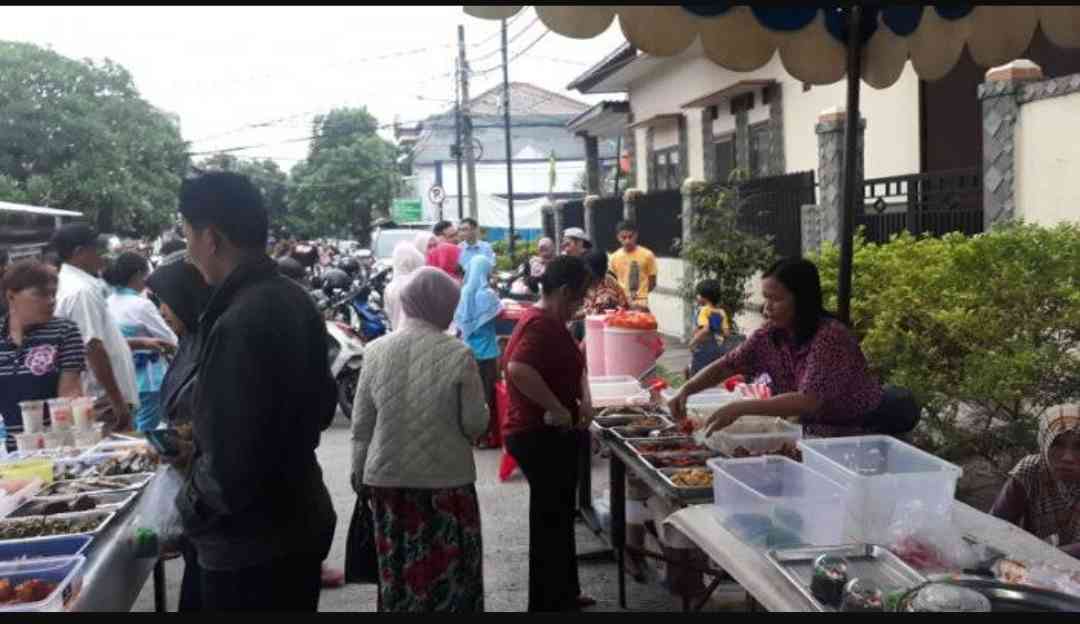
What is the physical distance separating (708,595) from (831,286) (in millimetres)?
3423

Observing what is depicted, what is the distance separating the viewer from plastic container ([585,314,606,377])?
6.70 meters

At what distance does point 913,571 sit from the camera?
7.86 feet

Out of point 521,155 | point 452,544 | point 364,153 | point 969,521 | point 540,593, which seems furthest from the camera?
point 521,155

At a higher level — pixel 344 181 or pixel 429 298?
pixel 344 181

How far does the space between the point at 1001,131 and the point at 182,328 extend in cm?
651

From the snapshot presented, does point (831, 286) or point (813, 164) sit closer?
point (831, 286)

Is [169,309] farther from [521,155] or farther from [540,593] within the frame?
[521,155]

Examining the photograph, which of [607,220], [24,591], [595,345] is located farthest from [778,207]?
[24,591]

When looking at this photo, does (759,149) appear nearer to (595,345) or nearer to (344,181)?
(595,345)

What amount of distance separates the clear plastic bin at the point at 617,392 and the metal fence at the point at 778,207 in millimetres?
5157

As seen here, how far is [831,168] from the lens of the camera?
31.1ft

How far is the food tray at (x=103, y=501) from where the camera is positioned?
11.2 ft

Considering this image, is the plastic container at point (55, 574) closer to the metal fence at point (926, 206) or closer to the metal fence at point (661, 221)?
the metal fence at point (926, 206)

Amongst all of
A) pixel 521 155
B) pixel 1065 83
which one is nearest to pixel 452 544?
pixel 1065 83
